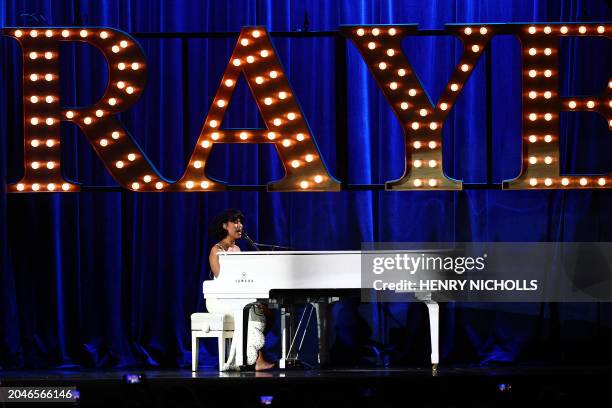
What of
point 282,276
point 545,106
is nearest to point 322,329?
point 282,276

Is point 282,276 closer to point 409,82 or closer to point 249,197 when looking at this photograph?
→ point 249,197

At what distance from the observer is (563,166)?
29.0 ft

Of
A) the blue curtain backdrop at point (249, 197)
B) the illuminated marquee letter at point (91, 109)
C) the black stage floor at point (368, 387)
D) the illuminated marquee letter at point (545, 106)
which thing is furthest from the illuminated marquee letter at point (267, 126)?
the black stage floor at point (368, 387)

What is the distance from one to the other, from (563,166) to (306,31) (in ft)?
7.96

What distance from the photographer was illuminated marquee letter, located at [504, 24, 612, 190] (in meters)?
8.21

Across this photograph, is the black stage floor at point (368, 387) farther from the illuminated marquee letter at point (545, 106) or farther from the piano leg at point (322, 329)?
the illuminated marquee letter at point (545, 106)

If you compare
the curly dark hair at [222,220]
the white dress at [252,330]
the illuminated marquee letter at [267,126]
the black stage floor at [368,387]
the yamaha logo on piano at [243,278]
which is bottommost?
the black stage floor at [368,387]

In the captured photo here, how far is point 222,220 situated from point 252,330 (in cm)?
92

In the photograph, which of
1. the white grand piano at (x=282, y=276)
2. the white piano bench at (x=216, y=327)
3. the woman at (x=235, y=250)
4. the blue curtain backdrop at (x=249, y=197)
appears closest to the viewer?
the white grand piano at (x=282, y=276)

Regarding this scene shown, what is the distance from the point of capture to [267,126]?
326 inches

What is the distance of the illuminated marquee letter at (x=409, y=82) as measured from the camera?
8.24 m

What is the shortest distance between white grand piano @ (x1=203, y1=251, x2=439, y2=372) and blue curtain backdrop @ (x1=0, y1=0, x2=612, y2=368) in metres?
1.45

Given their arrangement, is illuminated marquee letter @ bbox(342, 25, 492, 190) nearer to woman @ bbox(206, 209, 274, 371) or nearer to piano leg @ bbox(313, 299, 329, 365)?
piano leg @ bbox(313, 299, 329, 365)

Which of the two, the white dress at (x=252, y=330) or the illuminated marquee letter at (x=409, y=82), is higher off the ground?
the illuminated marquee letter at (x=409, y=82)
